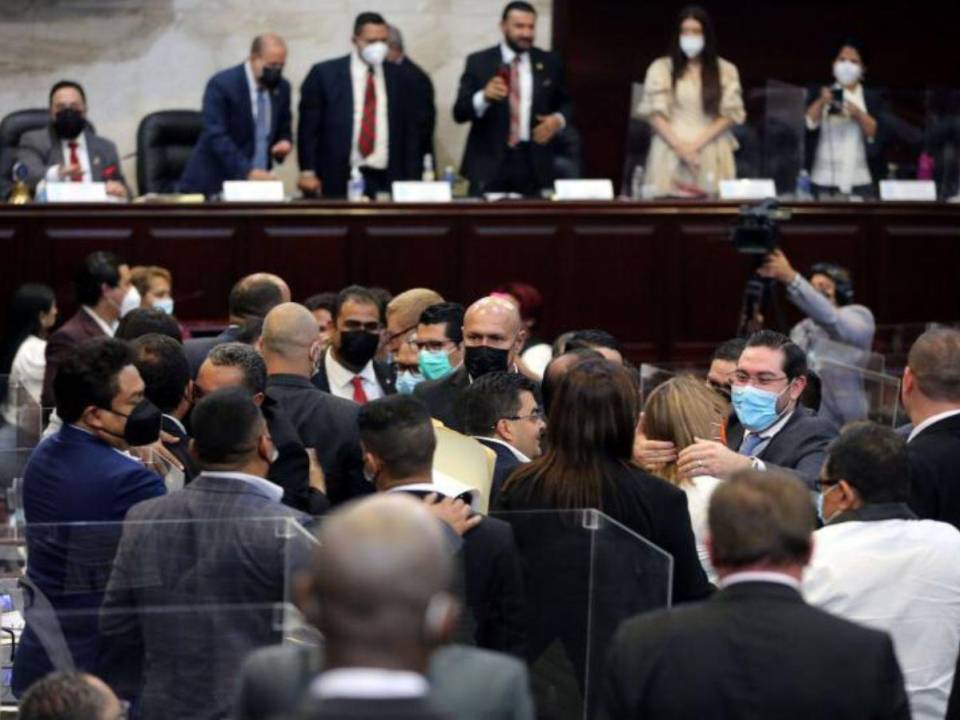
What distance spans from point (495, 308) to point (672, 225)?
535 cm

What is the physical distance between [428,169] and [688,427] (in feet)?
23.0

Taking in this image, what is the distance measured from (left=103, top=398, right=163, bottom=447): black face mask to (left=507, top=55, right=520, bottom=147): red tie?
711 cm

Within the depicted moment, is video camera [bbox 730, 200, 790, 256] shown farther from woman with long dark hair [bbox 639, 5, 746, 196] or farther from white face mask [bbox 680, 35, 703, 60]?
white face mask [bbox 680, 35, 703, 60]

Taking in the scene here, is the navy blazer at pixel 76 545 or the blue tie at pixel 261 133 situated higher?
the blue tie at pixel 261 133

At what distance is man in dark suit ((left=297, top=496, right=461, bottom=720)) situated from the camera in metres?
2.59

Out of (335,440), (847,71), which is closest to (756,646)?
(335,440)

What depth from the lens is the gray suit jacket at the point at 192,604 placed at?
176 inches

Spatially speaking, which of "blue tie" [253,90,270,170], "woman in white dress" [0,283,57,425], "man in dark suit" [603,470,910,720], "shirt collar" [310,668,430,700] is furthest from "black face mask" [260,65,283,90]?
"shirt collar" [310,668,430,700]

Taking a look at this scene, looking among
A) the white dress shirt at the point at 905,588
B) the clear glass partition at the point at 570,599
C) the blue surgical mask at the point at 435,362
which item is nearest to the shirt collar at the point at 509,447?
the clear glass partition at the point at 570,599

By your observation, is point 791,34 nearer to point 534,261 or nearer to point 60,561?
point 534,261

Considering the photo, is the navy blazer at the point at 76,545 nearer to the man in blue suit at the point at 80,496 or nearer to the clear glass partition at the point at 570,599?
the man in blue suit at the point at 80,496

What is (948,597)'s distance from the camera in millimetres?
4535

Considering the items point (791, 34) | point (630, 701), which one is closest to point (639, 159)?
point (791, 34)

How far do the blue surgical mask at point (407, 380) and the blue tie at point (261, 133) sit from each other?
16.0 ft
